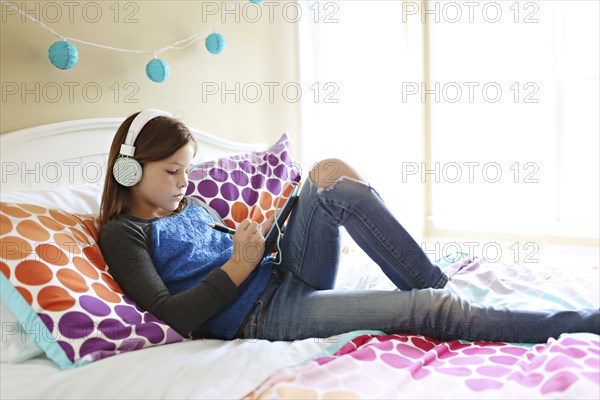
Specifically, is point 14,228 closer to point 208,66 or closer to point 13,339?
point 13,339

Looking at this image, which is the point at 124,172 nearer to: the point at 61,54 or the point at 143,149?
the point at 143,149

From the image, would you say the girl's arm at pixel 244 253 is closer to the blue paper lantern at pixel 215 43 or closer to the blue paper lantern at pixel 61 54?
the blue paper lantern at pixel 61 54

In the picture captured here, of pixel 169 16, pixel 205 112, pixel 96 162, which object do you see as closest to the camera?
pixel 96 162

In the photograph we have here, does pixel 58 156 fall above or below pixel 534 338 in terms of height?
above

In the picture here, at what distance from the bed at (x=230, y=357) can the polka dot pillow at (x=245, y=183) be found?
13.7 inches

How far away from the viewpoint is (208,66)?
231cm

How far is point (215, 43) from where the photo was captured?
221cm

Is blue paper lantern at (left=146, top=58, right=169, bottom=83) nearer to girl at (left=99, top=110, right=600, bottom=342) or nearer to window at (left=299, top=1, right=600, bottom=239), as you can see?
girl at (left=99, top=110, right=600, bottom=342)

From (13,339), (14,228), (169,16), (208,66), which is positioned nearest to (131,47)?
(169,16)

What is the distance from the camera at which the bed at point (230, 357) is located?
105cm

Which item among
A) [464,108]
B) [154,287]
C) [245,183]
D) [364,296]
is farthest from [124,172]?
[464,108]

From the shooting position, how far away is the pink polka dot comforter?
102 centimetres

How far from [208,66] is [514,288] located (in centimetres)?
132

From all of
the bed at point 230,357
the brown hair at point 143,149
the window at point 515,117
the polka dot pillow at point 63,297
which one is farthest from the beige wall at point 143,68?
the window at point 515,117
